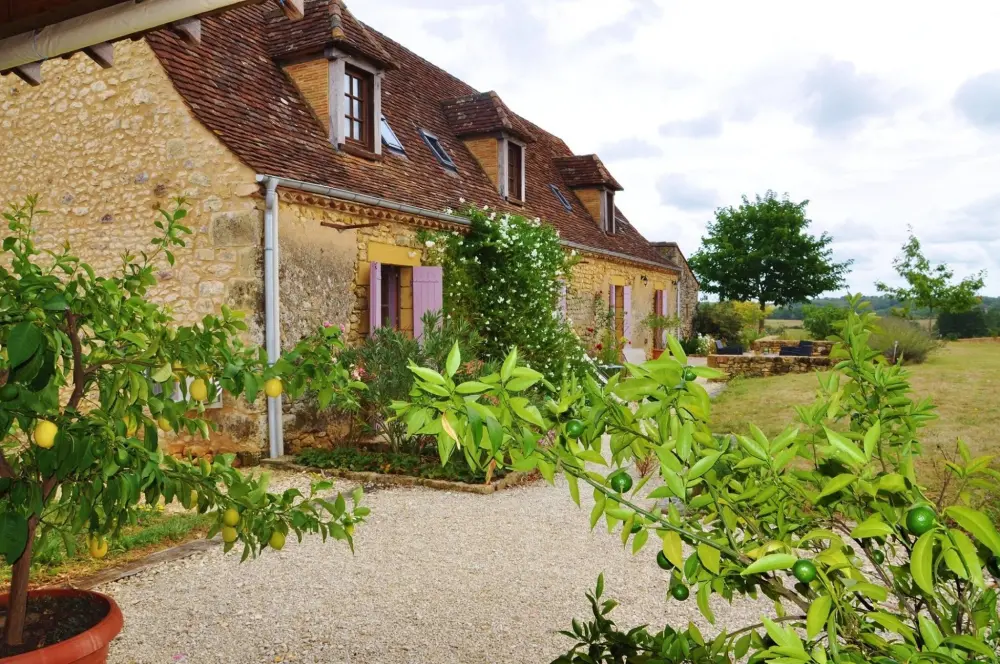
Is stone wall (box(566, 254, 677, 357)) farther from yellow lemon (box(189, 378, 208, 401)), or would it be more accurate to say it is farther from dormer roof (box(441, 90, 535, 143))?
yellow lemon (box(189, 378, 208, 401))

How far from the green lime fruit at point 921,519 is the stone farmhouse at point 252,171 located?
7053mm

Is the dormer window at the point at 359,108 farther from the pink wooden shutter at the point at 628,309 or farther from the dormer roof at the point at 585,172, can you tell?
the pink wooden shutter at the point at 628,309

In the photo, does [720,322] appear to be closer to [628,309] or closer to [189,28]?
[628,309]

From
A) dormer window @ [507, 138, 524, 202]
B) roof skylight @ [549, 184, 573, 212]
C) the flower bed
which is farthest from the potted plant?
the flower bed

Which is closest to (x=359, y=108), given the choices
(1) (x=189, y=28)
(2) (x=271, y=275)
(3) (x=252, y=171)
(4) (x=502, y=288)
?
(3) (x=252, y=171)

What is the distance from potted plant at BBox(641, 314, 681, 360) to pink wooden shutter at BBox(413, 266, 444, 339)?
9526 millimetres

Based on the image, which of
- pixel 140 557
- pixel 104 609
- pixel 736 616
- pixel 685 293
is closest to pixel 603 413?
pixel 104 609

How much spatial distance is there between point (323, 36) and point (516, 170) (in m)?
4.81

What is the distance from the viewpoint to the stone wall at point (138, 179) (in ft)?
24.8

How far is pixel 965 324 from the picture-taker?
36.4 metres

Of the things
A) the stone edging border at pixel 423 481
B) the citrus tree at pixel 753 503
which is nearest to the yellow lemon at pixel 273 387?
the citrus tree at pixel 753 503

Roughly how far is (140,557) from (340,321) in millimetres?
4087

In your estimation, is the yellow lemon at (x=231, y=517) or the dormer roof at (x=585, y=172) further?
the dormer roof at (x=585, y=172)

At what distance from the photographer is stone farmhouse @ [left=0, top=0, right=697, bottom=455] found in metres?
7.58
